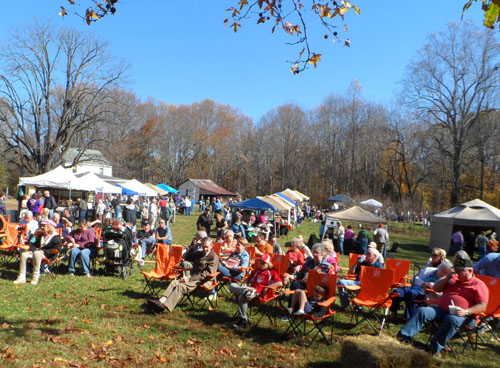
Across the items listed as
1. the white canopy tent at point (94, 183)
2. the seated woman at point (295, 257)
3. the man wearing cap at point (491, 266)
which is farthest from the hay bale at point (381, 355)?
the white canopy tent at point (94, 183)

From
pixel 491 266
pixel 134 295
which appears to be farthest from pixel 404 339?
pixel 134 295

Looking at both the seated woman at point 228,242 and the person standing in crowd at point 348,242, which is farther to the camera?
the person standing in crowd at point 348,242

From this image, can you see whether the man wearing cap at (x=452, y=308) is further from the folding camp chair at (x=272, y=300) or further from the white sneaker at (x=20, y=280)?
the white sneaker at (x=20, y=280)

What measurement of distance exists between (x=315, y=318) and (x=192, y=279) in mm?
2469

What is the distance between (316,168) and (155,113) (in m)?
26.2

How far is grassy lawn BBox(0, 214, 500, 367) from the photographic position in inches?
167

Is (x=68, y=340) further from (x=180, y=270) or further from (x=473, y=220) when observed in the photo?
(x=473, y=220)

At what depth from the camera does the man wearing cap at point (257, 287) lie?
5.62m

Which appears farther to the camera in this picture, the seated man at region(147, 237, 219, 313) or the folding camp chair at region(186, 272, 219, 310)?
the folding camp chair at region(186, 272, 219, 310)

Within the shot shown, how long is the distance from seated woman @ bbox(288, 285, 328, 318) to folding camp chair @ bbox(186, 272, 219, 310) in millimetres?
1681

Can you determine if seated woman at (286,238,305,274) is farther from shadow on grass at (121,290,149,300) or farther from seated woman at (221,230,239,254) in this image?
shadow on grass at (121,290,149,300)

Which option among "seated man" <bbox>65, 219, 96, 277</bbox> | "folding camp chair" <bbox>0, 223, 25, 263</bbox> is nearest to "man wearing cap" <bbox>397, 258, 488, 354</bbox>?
"seated man" <bbox>65, 219, 96, 277</bbox>

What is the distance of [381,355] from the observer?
3.65 meters

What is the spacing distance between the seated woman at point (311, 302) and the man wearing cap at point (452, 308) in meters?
1.11
